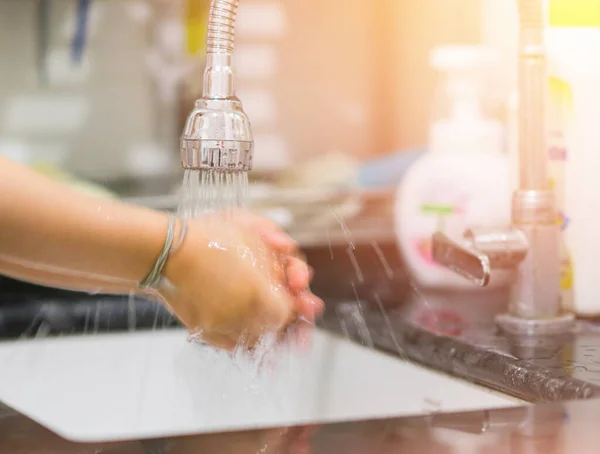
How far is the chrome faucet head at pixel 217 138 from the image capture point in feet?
2.04

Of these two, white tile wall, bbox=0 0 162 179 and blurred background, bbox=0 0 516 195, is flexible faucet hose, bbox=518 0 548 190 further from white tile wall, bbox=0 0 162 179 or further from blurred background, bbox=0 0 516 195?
white tile wall, bbox=0 0 162 179

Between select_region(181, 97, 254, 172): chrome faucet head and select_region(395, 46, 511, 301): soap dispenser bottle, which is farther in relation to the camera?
select_region(395, 46, 511, 301): soap dispenser bottle

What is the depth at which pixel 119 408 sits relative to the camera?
84 cm

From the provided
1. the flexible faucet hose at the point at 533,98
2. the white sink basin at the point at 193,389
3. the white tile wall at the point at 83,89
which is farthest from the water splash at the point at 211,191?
the white tile wall at the point at 83,89

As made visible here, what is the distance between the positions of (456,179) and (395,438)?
1.72 ft

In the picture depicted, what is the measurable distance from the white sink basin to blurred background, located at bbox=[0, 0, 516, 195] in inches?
22.2

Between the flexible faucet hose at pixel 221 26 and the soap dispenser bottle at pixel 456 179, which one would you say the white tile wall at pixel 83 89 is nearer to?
the soap dispenser bottle at pixel 456 179

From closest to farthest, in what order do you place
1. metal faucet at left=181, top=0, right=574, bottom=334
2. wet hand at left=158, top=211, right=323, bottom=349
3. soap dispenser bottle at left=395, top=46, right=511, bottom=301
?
wet hand at left=158, top=211, right=323, bottom=349 → metal faucet at left=181, top=0, right=574, bottom=334 → soap dispenser bottle at left=395, top=46, right=511, bottom=301

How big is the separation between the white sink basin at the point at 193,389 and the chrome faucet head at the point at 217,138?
19cm

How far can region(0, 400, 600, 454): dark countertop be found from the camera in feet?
1.58

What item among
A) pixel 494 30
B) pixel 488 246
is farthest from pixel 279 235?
pixel 494 30

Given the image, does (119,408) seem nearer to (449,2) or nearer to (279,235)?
(279,235)

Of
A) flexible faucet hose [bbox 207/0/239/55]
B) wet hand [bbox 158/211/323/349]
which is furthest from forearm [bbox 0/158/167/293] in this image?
flexible faucet hose [bbox 207/0/239/55]

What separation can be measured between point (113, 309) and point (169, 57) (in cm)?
66
